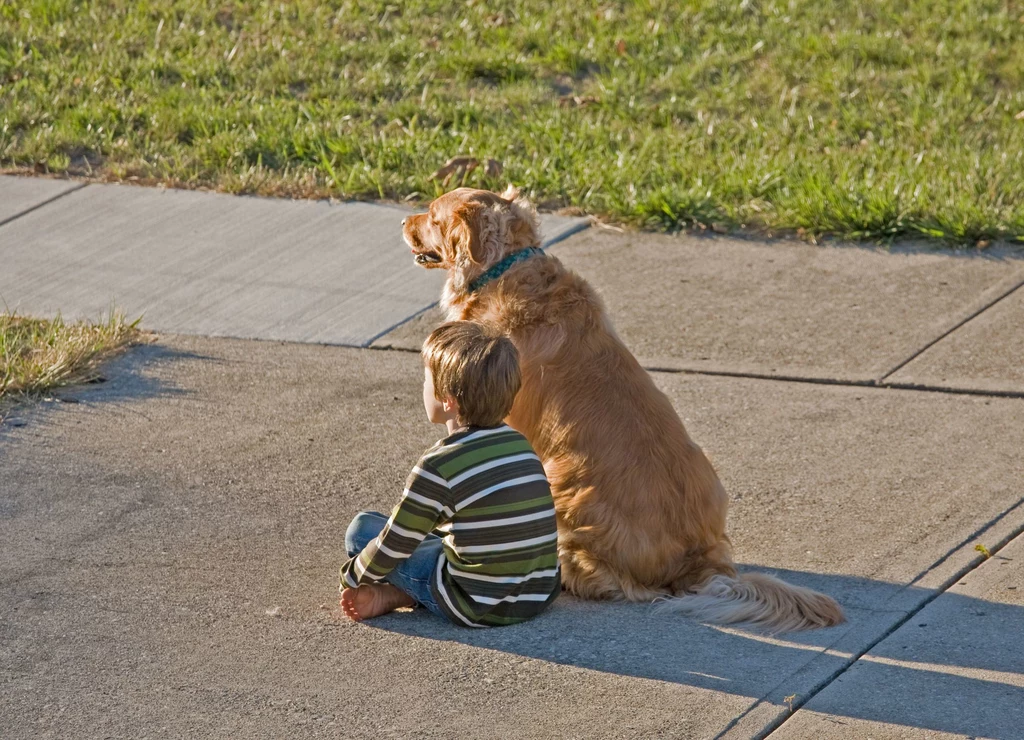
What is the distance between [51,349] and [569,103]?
4873 millimetres

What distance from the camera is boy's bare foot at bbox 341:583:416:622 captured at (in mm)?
4363

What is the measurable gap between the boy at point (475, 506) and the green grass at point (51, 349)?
2.51m

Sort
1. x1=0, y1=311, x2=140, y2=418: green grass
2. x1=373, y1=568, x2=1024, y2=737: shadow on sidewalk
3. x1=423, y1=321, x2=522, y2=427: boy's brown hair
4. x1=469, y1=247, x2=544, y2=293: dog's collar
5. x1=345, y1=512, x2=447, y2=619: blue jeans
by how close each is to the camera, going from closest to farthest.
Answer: x1=373, y1=568, x2=1024, y2=737: shadow on sidewalk
x1=423, y1=321, x2=522, y2=427: boy's brown hair
x1=345, y1=512, x2=447, y2=619: blue jeans
x1=469, y1=247, x2=544, y2=293: dog's collar
x1=0, y1=311, x2=140, y2=418: green grass

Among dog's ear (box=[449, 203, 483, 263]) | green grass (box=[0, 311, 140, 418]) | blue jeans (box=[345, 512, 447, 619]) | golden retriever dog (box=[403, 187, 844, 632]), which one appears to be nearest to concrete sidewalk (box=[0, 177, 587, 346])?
green grass (box=[0, 311, 140, 418])

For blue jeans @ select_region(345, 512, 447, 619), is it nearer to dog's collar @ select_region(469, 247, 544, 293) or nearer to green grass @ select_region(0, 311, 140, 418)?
dog's collar @ select_region(469, 247, 544, 293)

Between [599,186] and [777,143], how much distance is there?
1.46 m

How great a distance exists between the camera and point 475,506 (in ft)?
13.7

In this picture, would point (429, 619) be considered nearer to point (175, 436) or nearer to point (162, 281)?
point (175, 436)

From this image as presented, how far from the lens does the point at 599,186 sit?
8.48m

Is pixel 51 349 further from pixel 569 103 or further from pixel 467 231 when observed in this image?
pixel 569 103

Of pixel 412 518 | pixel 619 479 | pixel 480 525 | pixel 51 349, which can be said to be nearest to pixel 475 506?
pixel 480 525

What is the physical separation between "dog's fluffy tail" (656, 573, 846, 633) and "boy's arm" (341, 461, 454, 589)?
0.85m

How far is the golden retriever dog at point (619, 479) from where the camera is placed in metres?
4.31

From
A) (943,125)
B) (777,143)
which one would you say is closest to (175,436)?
(777,143)
